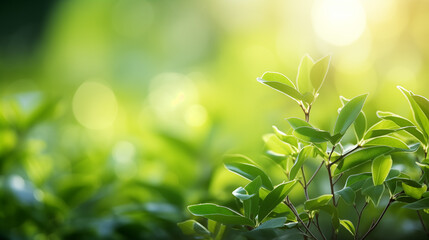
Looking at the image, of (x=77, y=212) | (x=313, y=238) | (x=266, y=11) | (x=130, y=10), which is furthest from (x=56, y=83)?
(x=313, y=238)

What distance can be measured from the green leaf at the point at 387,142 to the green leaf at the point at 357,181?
0.11 feet

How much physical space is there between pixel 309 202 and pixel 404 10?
2.93ft

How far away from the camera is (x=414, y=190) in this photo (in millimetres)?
323

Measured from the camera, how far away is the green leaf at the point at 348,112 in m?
0.31

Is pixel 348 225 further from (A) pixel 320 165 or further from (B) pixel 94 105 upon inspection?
(B) pixel 94 105

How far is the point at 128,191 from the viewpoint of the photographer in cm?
64

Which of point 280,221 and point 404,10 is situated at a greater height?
point 404,10

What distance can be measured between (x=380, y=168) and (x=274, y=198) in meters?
0.08

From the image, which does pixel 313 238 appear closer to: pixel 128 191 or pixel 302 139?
pixel 302 139

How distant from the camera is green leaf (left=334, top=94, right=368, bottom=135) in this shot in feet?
1.03

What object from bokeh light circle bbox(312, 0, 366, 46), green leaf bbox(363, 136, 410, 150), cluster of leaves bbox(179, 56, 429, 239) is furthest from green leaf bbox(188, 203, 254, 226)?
bokeh light circle bbox(312, 0, 366, 46)

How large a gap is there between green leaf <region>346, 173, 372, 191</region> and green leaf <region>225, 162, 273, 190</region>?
0.07 metres

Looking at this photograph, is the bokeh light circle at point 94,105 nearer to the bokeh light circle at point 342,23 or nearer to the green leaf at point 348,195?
the bokeh light circle at point 342,23

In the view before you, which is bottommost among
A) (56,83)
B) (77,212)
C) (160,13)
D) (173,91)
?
(77,212)
